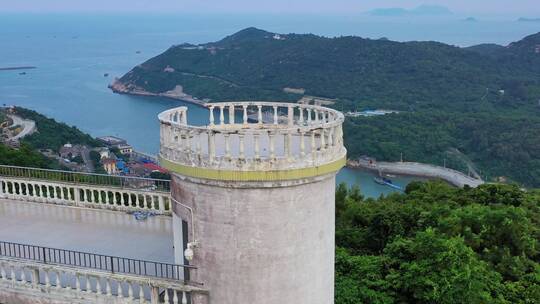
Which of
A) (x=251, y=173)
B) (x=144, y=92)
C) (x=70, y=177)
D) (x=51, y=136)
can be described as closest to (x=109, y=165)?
(x=51, y=136)

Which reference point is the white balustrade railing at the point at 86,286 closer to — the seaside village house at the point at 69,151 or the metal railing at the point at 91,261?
the metal railing at the point at 91,261

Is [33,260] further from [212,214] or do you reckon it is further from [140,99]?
[140,99]

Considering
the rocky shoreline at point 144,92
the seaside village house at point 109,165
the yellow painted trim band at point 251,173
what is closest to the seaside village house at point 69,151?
the seaside village house at point 109,165

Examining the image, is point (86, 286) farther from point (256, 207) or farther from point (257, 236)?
point (256, 207)

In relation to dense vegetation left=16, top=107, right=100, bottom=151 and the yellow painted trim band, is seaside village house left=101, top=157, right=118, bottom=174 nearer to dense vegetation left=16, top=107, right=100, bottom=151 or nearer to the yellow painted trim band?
dense vegetation left=16, top=107, right=100, bottom=151

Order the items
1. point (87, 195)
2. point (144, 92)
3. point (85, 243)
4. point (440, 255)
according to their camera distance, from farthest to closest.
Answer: point (144, 92)
point (440, 255)
point (87, 195)
point (85, 243)

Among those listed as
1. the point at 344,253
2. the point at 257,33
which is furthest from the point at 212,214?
the point at 257,33

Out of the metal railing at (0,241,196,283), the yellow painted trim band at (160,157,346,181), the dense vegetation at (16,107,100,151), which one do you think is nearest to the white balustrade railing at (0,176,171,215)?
the metal railing at (0,241,196,283)
